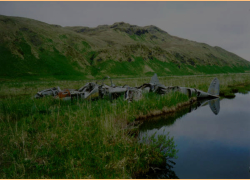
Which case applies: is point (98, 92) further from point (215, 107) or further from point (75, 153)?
point (215, 107)

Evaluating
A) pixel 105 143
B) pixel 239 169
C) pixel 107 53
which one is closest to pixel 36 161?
pixel 105 143

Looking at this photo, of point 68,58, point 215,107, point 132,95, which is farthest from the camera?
point 68,58

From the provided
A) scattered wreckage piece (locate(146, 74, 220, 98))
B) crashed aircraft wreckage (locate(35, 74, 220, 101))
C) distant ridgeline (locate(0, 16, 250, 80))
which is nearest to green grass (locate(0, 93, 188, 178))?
crashed aircraft wreckage (locate(35, 74, 220, 101))

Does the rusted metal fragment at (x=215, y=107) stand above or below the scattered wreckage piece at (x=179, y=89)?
below

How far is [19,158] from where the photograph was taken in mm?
4184

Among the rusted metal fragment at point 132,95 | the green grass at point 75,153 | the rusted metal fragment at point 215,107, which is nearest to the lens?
the green grass at point 75,153

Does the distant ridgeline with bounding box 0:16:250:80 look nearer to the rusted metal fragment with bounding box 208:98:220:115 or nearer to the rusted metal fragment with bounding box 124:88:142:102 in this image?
the rusted metal fragment with bounding box 124:88:142:102

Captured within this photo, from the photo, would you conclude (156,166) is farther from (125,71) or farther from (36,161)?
(125,71)

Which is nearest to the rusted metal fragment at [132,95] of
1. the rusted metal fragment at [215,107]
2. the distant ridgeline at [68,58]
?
the rusted metal fragment at [215,107]

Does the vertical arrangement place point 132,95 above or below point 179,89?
below

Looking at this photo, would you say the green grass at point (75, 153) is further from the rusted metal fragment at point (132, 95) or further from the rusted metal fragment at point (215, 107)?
the rusted metal fragment at point (215, 107)

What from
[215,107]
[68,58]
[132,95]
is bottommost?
[215,107]

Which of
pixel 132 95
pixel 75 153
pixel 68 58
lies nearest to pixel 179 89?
pixel 132 95

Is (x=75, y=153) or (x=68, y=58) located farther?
(x=68, y=58)
